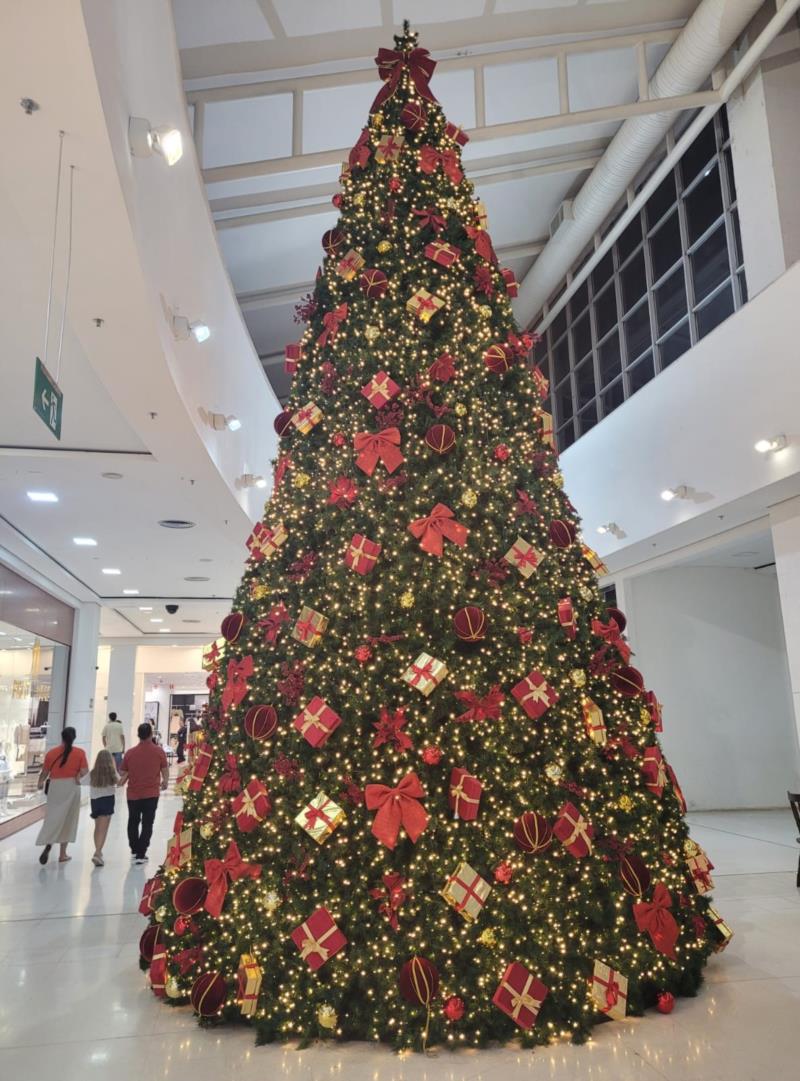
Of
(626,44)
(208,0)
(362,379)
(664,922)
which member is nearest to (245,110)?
(208,0)

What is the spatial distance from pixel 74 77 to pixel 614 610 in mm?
3798

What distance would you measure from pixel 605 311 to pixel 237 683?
11.8 meters

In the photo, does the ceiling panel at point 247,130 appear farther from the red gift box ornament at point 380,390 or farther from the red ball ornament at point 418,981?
the red ball ornament at point 418,981

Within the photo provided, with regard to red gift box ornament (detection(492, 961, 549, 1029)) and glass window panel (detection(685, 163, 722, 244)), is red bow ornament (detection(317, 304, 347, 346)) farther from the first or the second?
glass window panel (detection(685, 163, 722, 244))

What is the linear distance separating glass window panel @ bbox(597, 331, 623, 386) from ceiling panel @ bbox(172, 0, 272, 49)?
8.20 meters

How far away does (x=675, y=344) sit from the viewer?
11328 millimetres

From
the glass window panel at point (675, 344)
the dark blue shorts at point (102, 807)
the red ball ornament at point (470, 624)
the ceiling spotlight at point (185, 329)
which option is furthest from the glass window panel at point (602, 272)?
the dark blue shorts at point (102, 807)

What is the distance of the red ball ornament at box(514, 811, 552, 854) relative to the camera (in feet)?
11.7

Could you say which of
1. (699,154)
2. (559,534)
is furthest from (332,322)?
(699,154)

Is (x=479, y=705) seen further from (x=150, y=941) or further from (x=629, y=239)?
(x=629, y=239)

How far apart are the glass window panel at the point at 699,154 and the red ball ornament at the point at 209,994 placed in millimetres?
11102

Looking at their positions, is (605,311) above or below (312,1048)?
above

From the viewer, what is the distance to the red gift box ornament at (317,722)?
3721 mm

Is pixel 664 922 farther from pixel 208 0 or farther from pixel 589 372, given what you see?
pixel 589 372
